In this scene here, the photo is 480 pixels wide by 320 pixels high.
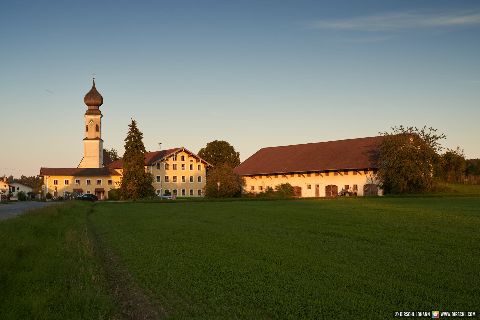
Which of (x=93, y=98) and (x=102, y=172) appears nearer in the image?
(x=102, y=172)

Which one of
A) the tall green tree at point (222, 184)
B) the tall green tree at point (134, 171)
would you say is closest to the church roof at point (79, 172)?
the tall green tree at point (134, 171)

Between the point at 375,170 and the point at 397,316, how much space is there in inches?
2343

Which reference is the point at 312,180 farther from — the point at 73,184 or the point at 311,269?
the point at 311,269

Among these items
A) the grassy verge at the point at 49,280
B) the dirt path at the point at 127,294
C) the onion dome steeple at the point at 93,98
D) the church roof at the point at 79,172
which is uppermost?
the onion dome steeple at the point at 93,98

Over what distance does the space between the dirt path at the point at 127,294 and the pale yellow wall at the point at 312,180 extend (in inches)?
2162

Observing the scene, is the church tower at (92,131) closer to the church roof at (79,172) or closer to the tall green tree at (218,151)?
the church roof at (79,172)

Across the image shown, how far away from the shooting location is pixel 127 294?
36.2ft

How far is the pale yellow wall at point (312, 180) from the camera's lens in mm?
67688

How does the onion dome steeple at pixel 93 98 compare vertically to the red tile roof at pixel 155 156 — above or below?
above

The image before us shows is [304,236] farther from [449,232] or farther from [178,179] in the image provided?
[178,179]

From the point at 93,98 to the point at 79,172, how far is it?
15.7 metres

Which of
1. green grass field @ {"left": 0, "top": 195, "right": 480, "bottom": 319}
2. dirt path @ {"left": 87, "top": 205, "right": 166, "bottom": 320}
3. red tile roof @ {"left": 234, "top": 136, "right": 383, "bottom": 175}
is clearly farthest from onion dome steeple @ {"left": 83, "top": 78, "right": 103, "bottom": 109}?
dirt path @ {"left": 87, "top": 205, "right": 166, "bottom": 320}

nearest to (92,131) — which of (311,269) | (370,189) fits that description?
(370,189)

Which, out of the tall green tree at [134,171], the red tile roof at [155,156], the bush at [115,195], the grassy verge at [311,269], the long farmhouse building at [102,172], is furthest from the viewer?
the long farmhouse building at [102,172]
